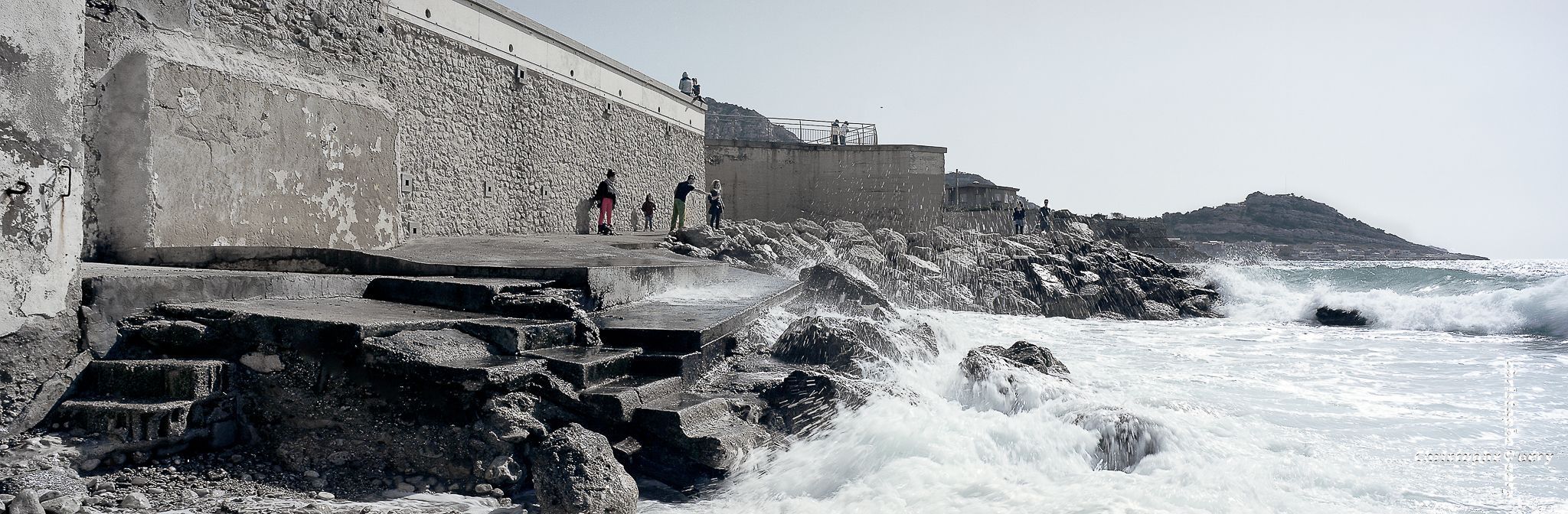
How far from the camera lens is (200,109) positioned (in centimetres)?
513

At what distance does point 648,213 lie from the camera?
716 inches

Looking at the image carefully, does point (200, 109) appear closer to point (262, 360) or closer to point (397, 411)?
point (262, 360)

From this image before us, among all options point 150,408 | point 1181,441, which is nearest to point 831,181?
point 1181,441

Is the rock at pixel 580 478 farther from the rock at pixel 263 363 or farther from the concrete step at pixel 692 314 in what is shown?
the rock at pixel 263 363

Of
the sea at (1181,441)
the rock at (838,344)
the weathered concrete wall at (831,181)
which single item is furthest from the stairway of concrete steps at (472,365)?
the weathered concrete wall at (831,181)

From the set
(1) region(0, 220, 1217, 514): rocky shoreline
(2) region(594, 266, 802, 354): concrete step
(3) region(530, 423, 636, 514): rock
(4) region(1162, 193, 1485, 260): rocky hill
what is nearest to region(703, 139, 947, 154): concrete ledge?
(2) region(594, 266, 802, 354): concrete step

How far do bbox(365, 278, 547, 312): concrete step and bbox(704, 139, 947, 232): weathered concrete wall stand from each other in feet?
61.3

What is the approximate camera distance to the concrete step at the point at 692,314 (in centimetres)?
454

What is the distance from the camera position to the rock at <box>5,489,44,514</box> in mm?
2818

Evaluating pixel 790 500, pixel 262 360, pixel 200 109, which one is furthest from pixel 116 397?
pixel 790 500

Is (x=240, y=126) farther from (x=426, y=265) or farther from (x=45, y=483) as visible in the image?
(x=45, y=483)

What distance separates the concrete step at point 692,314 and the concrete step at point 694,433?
55cm

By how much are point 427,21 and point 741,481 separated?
10731 mm

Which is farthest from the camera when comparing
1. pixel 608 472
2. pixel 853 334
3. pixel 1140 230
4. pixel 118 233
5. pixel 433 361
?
pixel 1140 230
